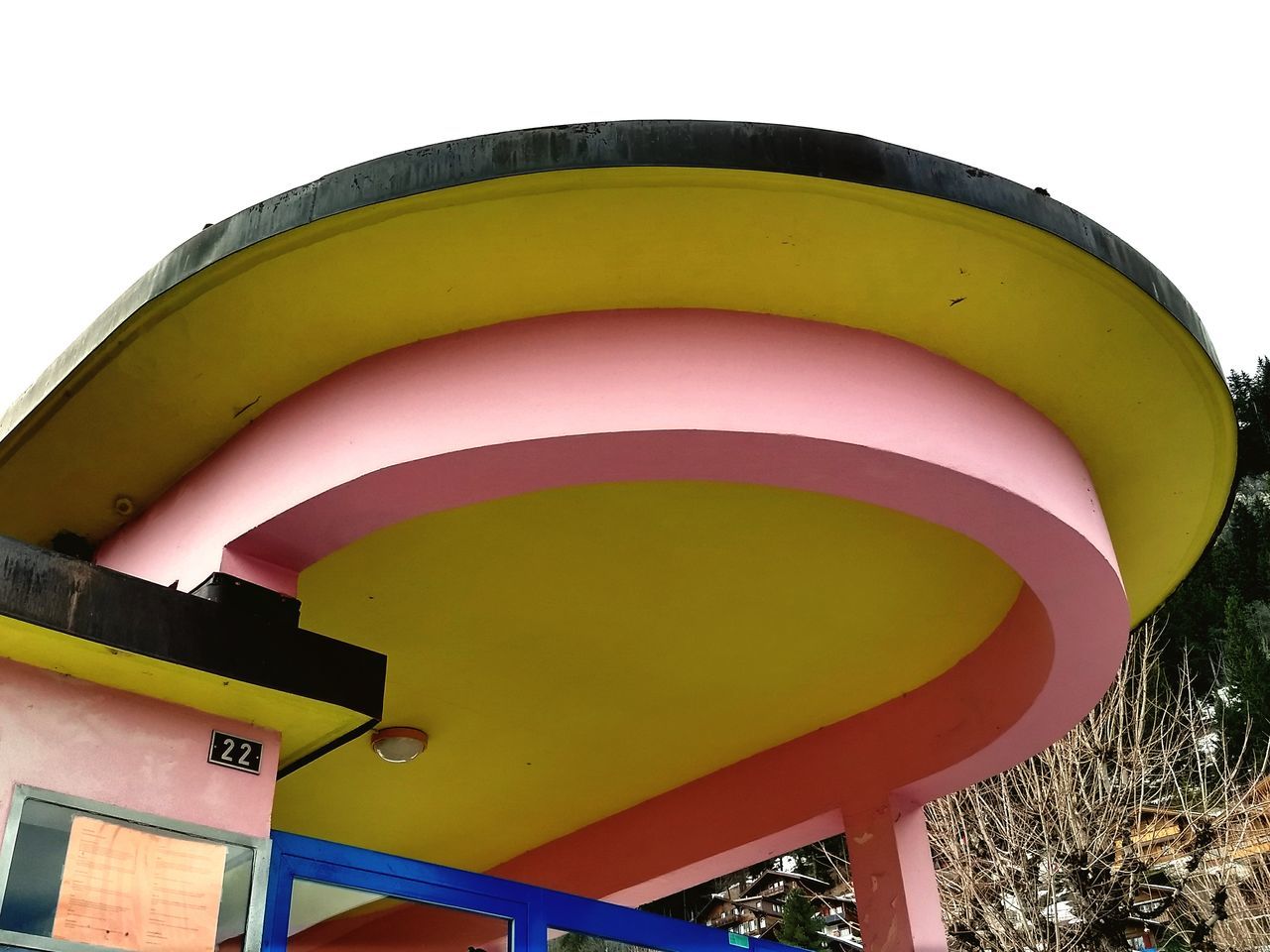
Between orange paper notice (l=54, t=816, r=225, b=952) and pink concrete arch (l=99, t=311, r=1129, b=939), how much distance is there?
816 millimetres

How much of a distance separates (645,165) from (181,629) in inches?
70.3

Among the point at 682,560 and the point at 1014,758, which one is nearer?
the point at 682,560

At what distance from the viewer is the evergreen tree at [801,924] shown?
50.6ft

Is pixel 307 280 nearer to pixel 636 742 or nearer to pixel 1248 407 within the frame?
pixel 636 742

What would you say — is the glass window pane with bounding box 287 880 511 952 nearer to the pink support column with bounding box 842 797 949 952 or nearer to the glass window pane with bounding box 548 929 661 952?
the glass window pane with bounding box 548 929 661 952

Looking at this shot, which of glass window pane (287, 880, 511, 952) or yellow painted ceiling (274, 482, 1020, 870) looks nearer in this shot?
glass window pane (287, 880, 511, 952)

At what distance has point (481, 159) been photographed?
3016mm

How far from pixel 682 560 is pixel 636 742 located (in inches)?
55.8

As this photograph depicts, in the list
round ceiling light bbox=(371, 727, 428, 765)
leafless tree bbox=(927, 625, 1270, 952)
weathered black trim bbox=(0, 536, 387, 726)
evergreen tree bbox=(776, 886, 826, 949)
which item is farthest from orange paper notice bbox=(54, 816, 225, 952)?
evergreen tree bbox=(776, 886, 826, 949)

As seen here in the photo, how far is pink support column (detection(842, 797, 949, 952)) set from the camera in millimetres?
4898

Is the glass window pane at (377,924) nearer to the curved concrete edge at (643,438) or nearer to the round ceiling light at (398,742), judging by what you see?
the round ceiling light at (398,742)

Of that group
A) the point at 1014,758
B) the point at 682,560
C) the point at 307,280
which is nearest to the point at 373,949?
the point at 682,560

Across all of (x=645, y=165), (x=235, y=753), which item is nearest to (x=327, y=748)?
(x=235, y=753)

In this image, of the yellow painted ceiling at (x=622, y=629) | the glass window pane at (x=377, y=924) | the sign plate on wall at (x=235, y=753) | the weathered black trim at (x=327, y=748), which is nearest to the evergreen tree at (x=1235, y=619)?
the yellow painted ceiling at (x=622, y=629)
